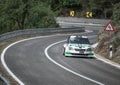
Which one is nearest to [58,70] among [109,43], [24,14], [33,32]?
[109,43]

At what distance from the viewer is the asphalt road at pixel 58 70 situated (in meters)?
15.4

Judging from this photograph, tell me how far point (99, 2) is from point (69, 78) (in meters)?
56.1

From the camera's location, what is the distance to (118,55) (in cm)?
2330

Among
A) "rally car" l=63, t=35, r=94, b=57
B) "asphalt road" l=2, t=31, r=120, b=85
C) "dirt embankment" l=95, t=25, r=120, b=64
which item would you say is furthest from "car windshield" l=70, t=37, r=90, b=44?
"asphalt road" l=2, t=31, r=120, b=85

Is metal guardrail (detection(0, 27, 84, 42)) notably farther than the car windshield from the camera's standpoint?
Yes

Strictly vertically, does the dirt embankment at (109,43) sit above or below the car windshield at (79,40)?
below

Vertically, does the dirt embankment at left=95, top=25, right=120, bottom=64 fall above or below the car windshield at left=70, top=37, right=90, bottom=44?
below

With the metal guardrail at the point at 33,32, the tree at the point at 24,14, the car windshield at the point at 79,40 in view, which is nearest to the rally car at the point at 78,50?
the car windshield at the point at 79,40

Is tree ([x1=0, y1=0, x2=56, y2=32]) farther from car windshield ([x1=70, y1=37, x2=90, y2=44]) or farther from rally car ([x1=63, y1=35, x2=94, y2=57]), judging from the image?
rally car ([x1=63, y1=35, x2=94, y2=57])

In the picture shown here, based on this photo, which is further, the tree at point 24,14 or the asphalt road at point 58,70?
the tree at point 24,14

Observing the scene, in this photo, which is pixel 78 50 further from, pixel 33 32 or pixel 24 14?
pixel 24 14

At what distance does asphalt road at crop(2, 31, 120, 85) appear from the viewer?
15.4 meters

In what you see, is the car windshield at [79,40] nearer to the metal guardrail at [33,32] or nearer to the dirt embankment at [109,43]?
the dirt embankment at [109,43]

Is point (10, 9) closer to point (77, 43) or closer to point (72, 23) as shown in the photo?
point (72, 23)
